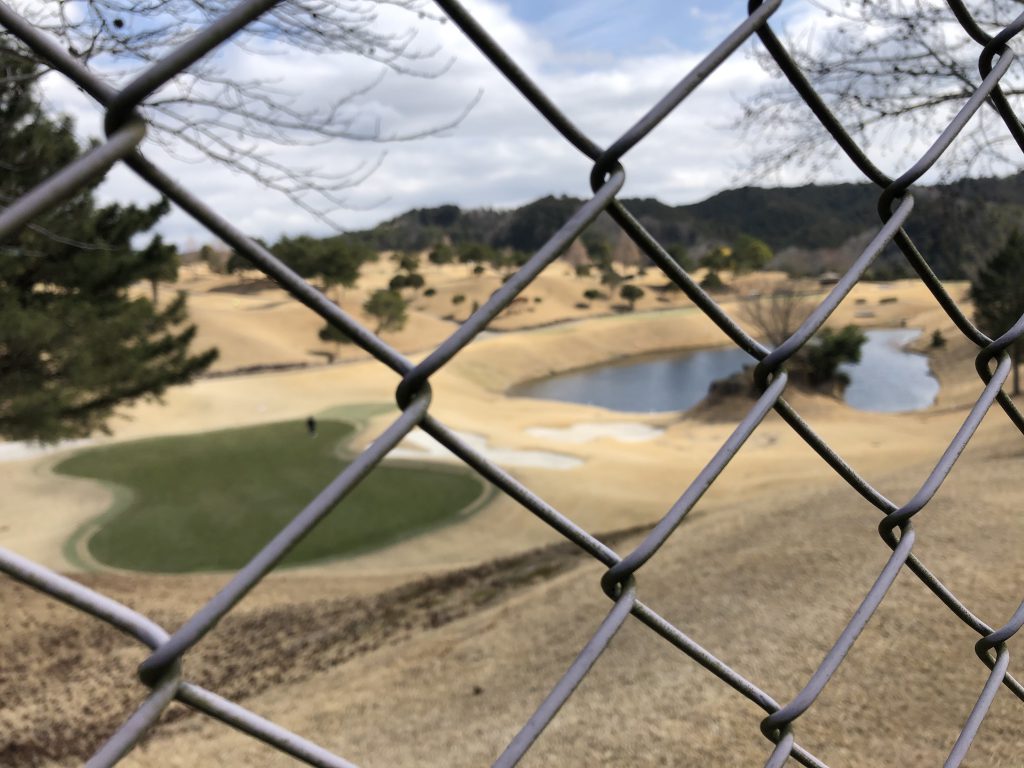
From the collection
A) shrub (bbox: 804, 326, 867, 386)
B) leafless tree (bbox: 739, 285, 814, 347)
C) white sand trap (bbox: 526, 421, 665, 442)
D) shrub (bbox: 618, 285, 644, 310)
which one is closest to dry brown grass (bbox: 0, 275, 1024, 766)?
→ white sand trap (bbox: 526, 421, 665, 442)

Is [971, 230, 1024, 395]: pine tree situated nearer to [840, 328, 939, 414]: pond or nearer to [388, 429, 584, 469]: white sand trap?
[388, 429, 584, 469]: white sand trap

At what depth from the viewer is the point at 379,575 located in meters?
11.2

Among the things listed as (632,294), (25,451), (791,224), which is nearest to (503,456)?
(25,451)

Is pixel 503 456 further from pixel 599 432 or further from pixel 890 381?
pixel 890 381

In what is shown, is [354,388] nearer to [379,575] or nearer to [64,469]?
[64,469]

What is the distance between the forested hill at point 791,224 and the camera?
4.45 meters

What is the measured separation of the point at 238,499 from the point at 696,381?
84.6ft

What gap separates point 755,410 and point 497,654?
5996 millimetres

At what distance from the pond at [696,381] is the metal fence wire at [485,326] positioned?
25.8 m

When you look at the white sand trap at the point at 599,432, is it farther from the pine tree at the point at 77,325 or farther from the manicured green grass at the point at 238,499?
the pine tree at the point at 77,325

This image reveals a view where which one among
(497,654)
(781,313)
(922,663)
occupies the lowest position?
(497,654)

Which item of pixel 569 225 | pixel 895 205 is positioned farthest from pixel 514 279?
pixel 895 205

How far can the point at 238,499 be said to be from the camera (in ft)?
49.4

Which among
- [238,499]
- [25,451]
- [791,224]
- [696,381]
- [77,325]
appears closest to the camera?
[77,325]
